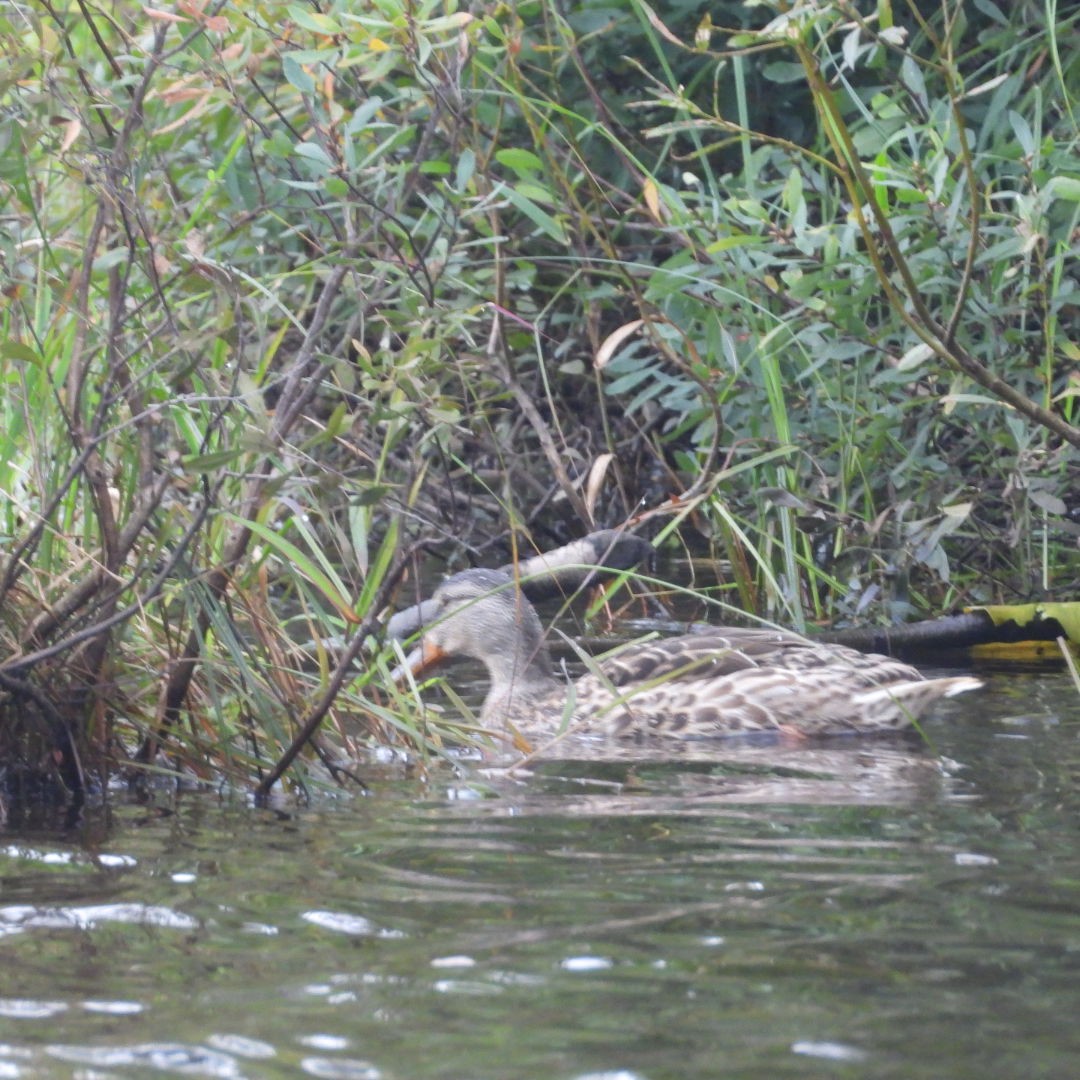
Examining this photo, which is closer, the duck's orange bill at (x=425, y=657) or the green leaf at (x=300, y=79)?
the green leaf at (x=300, y=79)

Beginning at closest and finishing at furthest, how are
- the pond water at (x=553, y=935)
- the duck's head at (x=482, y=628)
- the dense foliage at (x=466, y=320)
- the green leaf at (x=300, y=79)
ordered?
1. the pond water at (x=553, y=935)
2. the dense foliage at (x=466, y=320)
3. the green leaf at (x=300, y=79)
4. the duck's head at (x=482, y=628)

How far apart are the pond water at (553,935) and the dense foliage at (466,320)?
526mm

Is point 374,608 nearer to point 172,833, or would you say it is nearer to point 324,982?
point 172,833

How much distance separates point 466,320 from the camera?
19.5ft

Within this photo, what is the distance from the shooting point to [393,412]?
4.53 m

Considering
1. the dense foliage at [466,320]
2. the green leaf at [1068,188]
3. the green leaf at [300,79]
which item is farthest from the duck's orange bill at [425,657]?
the green leaf at [1068,188]

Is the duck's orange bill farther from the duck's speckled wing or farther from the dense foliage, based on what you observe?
the duck's speckled wing

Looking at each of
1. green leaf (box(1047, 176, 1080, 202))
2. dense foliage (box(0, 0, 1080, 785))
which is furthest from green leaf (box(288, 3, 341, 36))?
green leaf (box(1047, 176, 1080, 202))

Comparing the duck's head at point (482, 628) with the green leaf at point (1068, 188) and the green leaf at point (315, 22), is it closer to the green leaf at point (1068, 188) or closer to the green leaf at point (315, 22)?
the green leaf at point (1068, 188)

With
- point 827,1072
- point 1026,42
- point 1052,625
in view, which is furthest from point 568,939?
point 1026,42

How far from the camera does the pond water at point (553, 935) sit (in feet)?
9.80

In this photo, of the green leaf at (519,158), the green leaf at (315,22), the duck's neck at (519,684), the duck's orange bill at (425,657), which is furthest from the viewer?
the duck's orange bill at (425,657)

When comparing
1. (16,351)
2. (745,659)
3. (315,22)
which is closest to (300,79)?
(315,22)

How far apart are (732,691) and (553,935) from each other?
345cm
